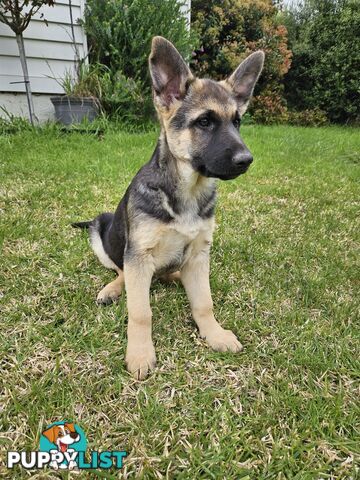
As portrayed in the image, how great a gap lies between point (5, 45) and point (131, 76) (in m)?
2.76

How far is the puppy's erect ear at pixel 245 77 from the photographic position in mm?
2910

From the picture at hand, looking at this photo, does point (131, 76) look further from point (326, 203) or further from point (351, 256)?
point (351, 256)

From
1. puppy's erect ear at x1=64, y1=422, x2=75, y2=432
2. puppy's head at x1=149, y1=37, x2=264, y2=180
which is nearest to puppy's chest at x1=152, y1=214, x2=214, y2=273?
puppy's head at x1=149, y1=37, x2=264, y2=180

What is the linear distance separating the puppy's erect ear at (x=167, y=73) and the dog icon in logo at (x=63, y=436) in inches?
84.5

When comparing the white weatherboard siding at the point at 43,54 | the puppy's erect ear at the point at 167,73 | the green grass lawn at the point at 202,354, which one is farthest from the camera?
the white weatherboard siding at the point at 43,54

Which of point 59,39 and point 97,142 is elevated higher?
point 59,39

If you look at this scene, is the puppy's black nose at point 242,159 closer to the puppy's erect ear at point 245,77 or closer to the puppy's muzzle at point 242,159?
the puppy's muzzle at point 242,159

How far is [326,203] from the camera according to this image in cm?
554

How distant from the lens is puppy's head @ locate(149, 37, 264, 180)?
7.75 ft

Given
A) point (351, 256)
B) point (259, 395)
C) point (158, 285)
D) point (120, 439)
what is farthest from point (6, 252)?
point (351, 256)

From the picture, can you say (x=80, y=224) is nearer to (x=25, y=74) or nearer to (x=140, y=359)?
(x=140, y=359)

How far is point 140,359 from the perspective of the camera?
7.66ft

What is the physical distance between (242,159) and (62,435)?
1.79 m

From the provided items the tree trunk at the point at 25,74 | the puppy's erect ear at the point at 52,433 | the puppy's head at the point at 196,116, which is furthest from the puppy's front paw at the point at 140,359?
the tree trunk at the point at 25,74
